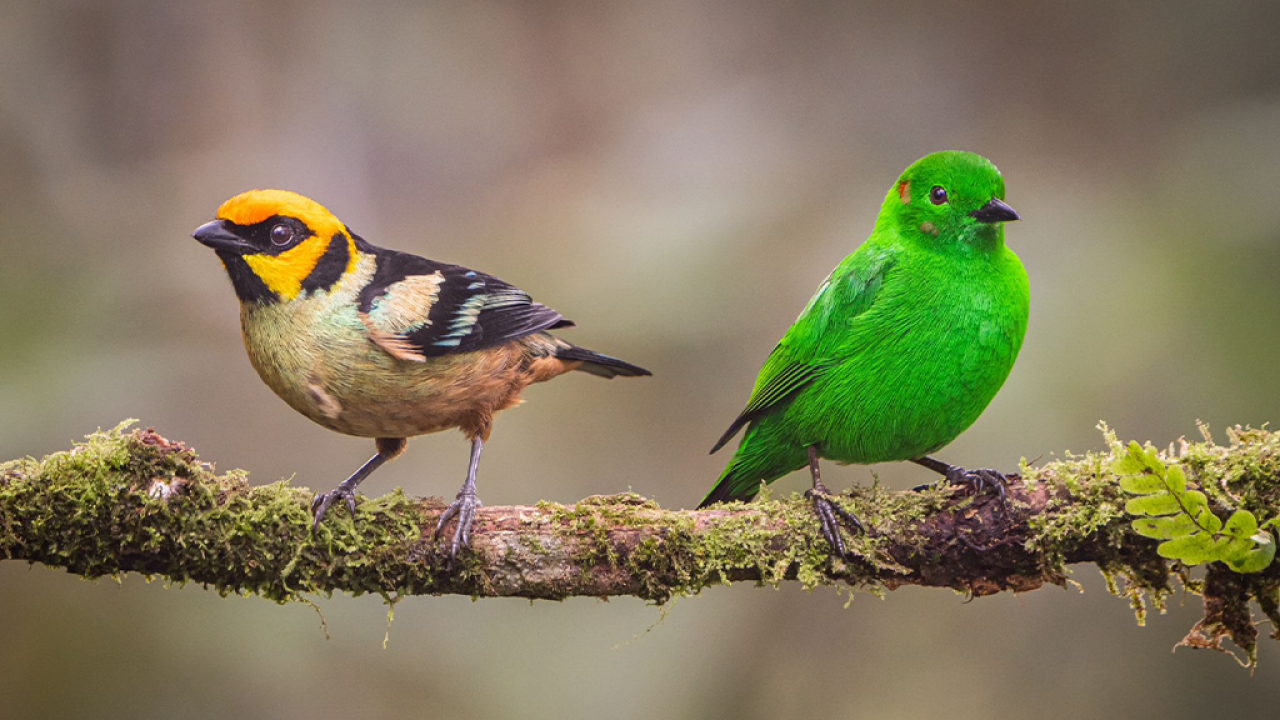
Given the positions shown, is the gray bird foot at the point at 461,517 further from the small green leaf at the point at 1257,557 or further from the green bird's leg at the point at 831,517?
the small green leaf at the point at 1257,557

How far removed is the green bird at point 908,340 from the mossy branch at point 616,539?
0.13 meters

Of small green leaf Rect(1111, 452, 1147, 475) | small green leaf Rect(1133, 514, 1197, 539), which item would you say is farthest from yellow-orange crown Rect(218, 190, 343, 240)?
small green leaf Rect(1133, 514, 1197, 539)

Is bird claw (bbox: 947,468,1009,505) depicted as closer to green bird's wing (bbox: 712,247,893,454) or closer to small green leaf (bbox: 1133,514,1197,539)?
small green leaf (bbox: 1133,514,1197,539)

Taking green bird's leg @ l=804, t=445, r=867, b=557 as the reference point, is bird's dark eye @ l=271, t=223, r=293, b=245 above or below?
above

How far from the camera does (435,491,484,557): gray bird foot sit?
2.91 metres

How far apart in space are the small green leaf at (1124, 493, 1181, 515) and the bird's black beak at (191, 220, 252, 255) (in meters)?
2.50

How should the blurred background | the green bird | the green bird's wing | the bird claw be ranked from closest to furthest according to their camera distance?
the bird claw, the green bird, the green bird's wing, the blurred background

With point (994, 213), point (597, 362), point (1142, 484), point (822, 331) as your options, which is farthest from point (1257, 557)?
point (597, 362)

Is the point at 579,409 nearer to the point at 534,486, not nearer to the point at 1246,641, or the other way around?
the point at 534,486

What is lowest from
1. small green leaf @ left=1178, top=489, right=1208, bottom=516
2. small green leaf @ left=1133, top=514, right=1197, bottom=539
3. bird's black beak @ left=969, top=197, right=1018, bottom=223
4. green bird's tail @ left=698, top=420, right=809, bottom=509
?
green bird's tail @ left=698, top=420, right=809, bottom=509

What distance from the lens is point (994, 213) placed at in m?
3.06

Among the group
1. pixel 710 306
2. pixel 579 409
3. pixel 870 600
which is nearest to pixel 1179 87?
pixel 710 306

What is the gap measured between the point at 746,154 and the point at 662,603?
12.2ft

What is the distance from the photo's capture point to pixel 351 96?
5.97 m
